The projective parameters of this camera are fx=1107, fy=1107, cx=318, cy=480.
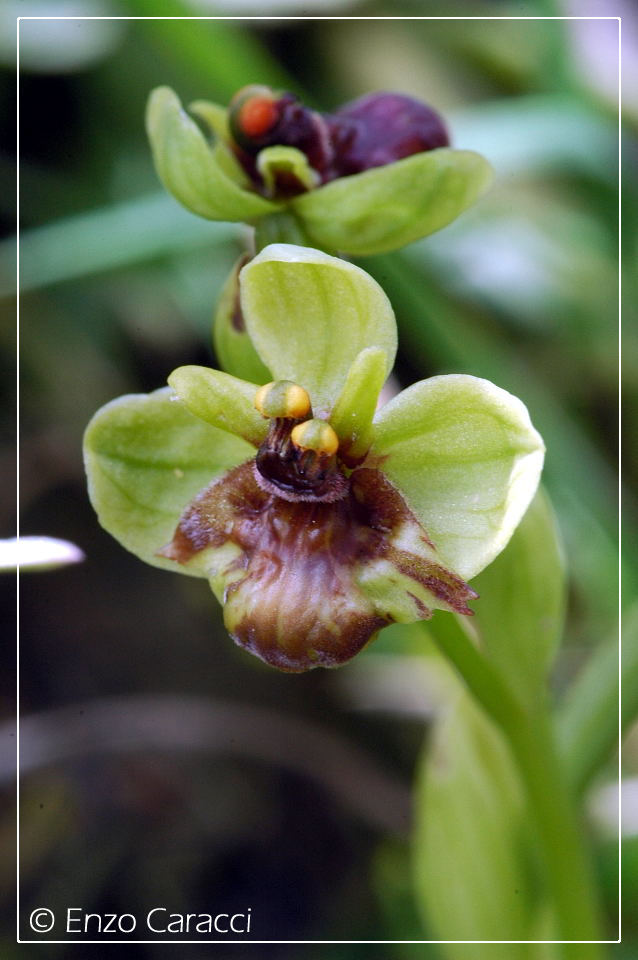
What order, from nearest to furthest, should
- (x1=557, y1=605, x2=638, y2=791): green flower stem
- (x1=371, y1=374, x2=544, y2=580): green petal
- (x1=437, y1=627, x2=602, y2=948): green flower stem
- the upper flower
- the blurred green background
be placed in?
(x1=371, y1=374, x2=544, y2=580): green petal → the upper flower → (x1=437, y1=627, x2=602, y2=948): green flower stem → (x1=557, y1=605, x2=638, y2=791): green flower stem → the blurred green background

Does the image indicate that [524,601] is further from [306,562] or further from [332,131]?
[332,131]

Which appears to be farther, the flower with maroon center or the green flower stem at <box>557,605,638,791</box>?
the green flower stem at <box>557,605,638,791</box>

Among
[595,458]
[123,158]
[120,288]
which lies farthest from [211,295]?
[595,458]

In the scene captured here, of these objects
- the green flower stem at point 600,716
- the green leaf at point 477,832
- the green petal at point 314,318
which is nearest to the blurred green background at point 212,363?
the green leaf at point 477,832

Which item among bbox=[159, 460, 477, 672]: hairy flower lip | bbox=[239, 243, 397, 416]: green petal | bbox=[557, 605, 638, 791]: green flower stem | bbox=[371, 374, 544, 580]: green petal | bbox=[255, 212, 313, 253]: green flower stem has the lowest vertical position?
bbox=[557, 605, 638, 791]: green flower stem

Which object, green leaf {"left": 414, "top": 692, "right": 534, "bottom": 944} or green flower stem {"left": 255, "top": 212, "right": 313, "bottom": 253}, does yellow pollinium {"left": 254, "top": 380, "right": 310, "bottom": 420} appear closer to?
green flower stem {"left": 255, "top": 212, "right": 313, "bottom": 253}

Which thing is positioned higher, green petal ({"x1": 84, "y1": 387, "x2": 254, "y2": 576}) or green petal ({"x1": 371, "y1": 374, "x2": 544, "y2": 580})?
green petal ({"x1": 371, "y1": 374, "x2": 544, "y2": 580})

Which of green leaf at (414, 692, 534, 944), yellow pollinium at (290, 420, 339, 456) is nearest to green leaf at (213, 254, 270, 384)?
yellow pollinium at (290, 420, 339, 456)

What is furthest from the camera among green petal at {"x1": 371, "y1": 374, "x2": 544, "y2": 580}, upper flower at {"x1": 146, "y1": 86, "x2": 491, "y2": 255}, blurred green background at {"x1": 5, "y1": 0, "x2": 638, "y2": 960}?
blurred green background at {"x1": 5, "y1": 0, "x2": 638, "y2": 960}
